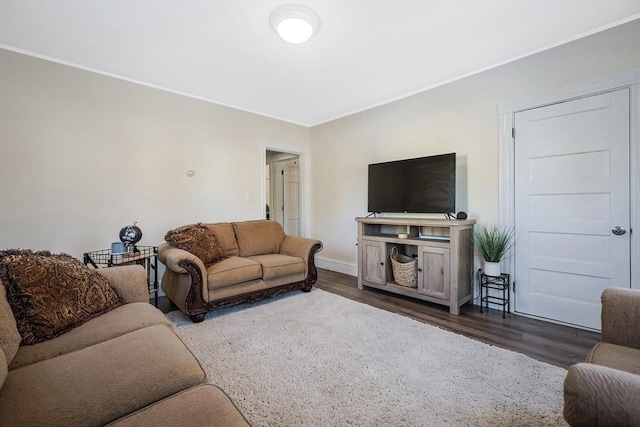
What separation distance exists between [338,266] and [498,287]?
7.66 feet

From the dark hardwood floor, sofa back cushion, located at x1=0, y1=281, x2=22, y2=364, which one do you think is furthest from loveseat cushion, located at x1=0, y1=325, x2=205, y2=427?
the dark hardwood floor

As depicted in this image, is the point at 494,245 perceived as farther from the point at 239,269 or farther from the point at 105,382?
the point at 105,382

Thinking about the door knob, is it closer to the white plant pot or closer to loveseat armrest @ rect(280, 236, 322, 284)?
the white plant pot

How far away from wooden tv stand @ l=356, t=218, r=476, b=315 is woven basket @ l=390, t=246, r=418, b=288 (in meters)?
0.07

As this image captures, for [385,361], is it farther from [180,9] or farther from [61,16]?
[61,16]

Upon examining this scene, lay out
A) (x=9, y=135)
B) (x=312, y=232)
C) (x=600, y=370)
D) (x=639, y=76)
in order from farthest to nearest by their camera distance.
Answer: (x=312, y=232) → (x=9, y=135) → (x=639, y=76) → (x=600, y=370)

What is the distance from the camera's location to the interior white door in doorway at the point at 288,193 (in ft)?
19.1

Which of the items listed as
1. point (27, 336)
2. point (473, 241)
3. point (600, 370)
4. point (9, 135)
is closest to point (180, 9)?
point (9, 135)

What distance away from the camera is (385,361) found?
1.93 metres

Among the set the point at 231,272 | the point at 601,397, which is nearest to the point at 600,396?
the point at 601,397

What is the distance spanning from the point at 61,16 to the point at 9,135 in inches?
49.9

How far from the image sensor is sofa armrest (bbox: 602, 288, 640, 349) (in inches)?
48.9

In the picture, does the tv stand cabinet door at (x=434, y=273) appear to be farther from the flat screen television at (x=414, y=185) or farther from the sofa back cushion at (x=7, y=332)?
the sofa back cushion at (x=7, y=332)

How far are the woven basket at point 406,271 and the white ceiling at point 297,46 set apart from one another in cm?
218
